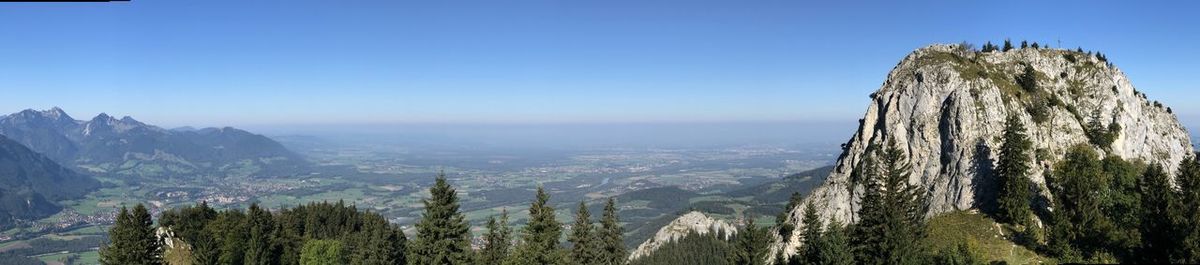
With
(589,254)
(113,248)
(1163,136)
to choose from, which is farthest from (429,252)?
(1163,136)

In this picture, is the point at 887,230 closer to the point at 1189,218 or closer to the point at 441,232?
the point at 1189,218

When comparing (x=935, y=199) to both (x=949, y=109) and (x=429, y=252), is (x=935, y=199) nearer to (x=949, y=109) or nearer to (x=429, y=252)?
(x=949, y=109)

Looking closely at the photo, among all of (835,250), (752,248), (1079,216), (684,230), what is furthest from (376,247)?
(684,230)

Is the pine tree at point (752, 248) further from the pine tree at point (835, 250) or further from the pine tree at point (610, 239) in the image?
the pine tree at point (610, 239)

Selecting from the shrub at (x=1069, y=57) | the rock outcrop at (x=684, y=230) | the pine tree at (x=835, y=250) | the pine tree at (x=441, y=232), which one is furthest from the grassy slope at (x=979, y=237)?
the rock outcrop at (x=684, y=230)

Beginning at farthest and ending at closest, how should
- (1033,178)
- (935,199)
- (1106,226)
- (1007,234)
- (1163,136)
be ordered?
(1163,136), (935,199), (1033,178), (1007,234), (1106,226)

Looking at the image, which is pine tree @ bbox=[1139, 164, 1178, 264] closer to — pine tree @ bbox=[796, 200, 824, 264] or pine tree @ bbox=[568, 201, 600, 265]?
pine tree @ bbox=[796, 200, 824, 264]

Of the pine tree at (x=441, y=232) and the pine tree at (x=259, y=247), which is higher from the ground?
the pine tree at (x=441, y=232)
